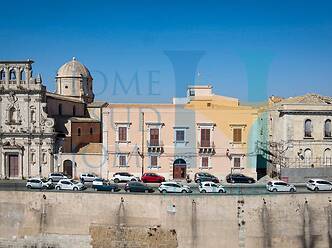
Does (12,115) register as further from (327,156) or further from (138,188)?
(327,156)

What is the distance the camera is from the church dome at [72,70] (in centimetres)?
6006

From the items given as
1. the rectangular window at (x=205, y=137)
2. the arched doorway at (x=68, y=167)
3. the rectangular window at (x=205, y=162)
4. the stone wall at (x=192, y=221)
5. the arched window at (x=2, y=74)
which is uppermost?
the arched window at (x=2, y=74)

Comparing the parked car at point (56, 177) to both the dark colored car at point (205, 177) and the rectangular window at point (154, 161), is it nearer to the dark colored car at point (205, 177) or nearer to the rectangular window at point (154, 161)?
the rectangular window at point (154, 161)

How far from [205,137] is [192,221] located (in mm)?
10903

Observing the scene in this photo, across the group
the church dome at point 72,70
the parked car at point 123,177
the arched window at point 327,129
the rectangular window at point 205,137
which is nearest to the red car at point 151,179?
the parked car at point 123,177

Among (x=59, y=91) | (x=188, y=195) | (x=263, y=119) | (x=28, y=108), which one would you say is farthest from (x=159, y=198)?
(x=59, y=91)

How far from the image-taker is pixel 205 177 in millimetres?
41062

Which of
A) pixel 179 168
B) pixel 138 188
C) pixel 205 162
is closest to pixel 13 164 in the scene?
pixel 179 168

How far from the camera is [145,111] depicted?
4228cm

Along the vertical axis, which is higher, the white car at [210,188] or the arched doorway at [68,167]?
the arched doorway at [68,167]

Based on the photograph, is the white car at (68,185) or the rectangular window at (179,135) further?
the rectangular window at (179,135)

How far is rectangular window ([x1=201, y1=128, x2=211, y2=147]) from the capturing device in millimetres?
42188

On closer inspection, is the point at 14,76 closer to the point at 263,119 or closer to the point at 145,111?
A: the point at 145,111

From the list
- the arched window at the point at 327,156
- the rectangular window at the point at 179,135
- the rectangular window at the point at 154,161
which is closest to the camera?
the rectangular window at the point at 179,135
